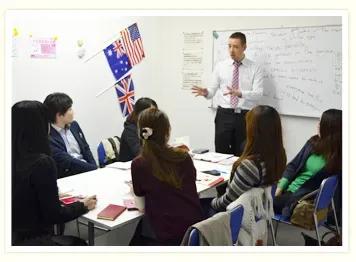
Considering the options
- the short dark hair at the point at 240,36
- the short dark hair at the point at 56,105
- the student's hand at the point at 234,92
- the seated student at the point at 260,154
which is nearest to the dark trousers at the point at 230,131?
the student's hand at the point at 234,92

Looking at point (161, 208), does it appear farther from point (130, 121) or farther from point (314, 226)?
point (130, 121)

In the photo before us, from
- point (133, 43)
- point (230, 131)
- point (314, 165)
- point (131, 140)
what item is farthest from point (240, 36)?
point (314, 165)

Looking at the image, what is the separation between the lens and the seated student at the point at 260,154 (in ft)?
7.23

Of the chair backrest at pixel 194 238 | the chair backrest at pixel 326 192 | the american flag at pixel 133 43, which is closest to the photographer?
the chair backrest at pixel 194 238

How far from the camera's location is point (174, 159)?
81.6 inches

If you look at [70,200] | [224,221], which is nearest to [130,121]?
[70,200]

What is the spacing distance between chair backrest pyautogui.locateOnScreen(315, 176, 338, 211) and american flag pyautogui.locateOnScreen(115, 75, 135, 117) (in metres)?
2.79

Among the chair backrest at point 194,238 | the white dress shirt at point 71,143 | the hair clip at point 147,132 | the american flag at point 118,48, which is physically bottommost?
the chair backrest at point 194,238

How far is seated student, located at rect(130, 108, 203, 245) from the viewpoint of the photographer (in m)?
2.05

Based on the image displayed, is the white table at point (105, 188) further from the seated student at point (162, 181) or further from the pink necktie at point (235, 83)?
the pink necktie at point (235, 83)

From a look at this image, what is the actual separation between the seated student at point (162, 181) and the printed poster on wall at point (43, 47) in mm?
2117

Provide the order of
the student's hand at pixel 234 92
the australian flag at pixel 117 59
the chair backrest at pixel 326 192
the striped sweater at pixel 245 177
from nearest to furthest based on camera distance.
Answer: the striped sweater at pixel 245 177 < the chair backrest at pixel 326 192 < the student's hand at pixel 234 92 < the australian flag at pixel 117 59

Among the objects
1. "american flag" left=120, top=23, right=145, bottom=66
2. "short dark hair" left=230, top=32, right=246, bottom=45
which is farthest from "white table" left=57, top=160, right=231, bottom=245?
"american flag" left=120, top=23, right=145, bottom=66

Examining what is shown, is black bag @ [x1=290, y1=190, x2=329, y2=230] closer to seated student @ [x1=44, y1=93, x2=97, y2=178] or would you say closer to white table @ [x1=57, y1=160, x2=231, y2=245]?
white table @ [x1=57, y1=160, x2=231, y2=245]
